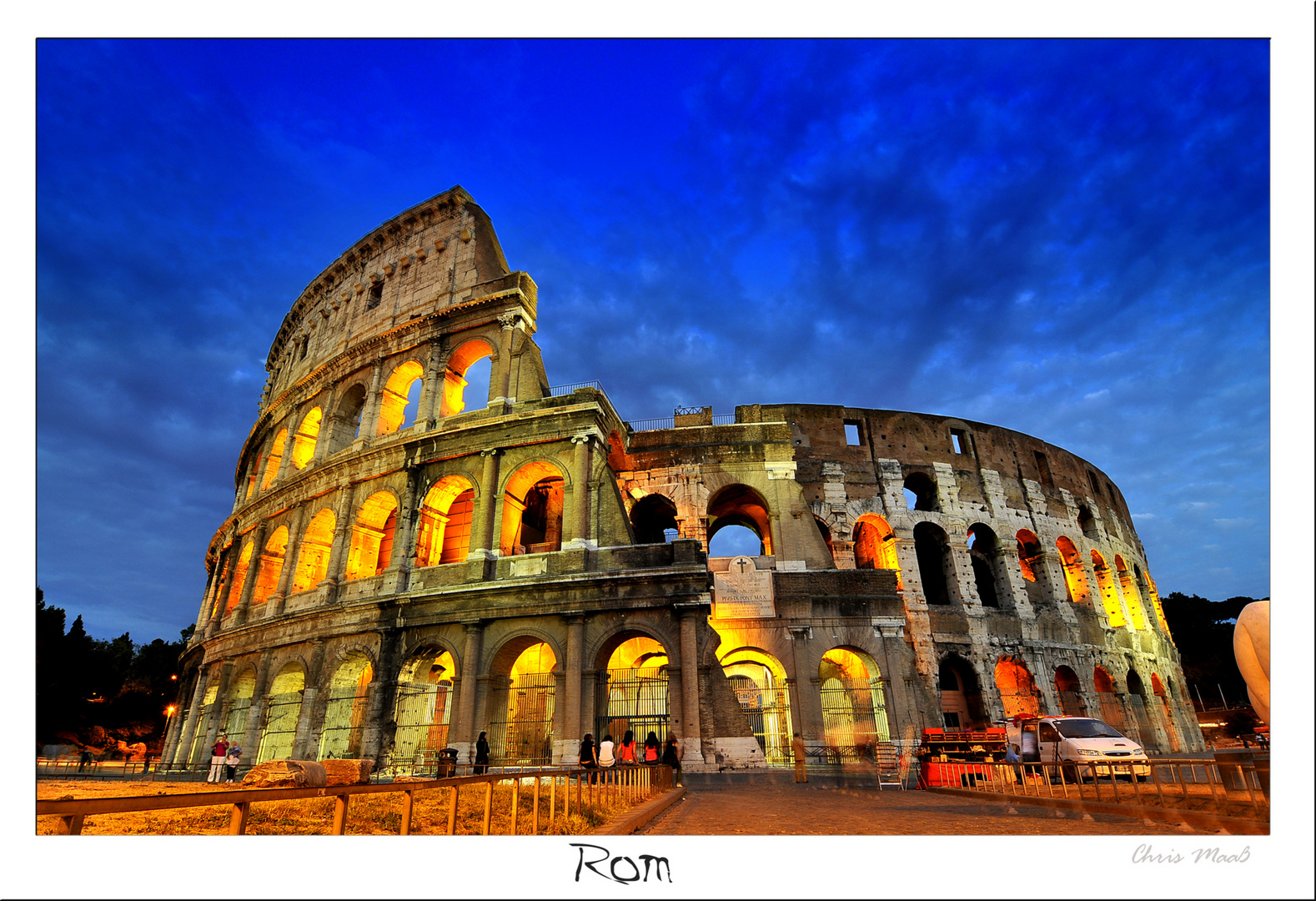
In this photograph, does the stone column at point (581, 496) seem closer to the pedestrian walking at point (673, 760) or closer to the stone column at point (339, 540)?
the pedestrian walking at point (673, 760)

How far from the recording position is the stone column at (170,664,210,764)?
19625mm

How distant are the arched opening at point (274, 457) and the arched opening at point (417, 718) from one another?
33.7 feet

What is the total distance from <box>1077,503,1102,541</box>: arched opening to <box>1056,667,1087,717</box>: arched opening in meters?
6.17

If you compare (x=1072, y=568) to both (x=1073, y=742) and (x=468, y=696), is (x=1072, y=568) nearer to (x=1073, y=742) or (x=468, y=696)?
(x=1073, y=742)

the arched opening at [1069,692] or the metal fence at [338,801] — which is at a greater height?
the arched opening at [1069,692]

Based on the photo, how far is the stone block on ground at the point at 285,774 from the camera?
707 centimetres

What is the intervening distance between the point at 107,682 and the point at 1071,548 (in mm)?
44222

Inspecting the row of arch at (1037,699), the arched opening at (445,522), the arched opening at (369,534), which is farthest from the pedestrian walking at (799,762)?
the arched opening at (369,534)

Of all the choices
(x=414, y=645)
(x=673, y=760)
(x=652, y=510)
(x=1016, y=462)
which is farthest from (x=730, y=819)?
(x=1016, y=462)

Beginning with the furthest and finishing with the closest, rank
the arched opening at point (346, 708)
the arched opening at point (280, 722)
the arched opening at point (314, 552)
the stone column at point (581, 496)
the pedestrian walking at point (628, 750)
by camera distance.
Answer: the arched opening at point (314, 552) < the arched opening at point (280, 722) < the arched opening at point (346, 708) < the stone column at point (581, 496) < the pedestrian walking at point (628, 750)

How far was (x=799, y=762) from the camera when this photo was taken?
14055mm

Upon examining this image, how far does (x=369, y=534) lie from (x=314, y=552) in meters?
2.11

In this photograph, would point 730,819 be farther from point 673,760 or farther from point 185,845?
point 185,845

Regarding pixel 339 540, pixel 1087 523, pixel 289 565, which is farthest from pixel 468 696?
pixel 1087 523
